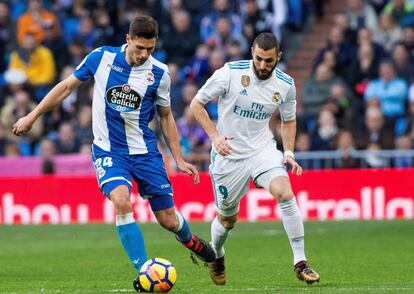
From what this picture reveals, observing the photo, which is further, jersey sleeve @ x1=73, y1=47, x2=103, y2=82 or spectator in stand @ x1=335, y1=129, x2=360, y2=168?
spectator in stand @ x1=335, y1=129, x2=360, y2=168

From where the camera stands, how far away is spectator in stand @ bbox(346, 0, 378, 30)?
24.4 meters

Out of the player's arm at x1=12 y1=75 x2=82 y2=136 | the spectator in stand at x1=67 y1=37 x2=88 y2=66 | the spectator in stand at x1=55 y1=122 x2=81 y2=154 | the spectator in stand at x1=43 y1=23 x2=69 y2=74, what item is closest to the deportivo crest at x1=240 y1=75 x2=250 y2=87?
the player's arm at x1=12 y1=75 x2=82 y2=136

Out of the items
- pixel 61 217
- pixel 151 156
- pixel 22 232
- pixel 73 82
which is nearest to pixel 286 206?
pixel 151 156

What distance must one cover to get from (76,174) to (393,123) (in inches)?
229

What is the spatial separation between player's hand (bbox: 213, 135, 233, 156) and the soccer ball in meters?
1.39

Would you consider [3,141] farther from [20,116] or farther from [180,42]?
[180,42]

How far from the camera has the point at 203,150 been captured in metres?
22.7

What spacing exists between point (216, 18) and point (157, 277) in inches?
601

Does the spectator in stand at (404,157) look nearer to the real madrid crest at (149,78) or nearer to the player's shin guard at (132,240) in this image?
the real madrid crest at (149,78)

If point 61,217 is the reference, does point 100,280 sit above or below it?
above

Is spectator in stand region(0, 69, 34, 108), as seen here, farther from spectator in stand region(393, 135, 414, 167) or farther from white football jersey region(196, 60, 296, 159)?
white football jersey region(196, 60, 296, 159)

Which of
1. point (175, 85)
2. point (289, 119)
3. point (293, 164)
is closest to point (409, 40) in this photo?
point (175, 85)

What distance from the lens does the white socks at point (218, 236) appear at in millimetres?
12305

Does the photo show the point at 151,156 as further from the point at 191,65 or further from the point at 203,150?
the point at 191,65
